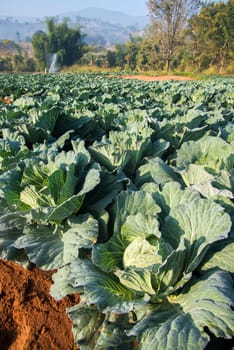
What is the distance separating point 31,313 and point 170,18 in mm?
47314

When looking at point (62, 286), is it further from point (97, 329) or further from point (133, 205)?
point (133, 205)

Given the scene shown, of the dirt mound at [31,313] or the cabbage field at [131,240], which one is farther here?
the dirt mound at [31,313]

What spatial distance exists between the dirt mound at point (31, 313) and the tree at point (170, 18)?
42.9 metres

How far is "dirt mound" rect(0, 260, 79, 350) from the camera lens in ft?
5.74

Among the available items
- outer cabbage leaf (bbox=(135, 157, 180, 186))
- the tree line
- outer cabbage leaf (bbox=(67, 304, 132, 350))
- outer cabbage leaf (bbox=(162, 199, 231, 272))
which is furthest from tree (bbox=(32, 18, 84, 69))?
outer cabbage leaf (bbox=(67, 304, 132, 350))

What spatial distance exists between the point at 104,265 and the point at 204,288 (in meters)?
0.49

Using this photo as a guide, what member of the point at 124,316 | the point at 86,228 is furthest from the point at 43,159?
the point at 124,316

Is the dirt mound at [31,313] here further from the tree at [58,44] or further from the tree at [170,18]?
the tree at [58,44]

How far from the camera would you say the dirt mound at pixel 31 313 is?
5.74ft

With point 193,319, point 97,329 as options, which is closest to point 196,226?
point 193,319

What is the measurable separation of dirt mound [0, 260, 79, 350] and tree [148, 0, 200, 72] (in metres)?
42.9

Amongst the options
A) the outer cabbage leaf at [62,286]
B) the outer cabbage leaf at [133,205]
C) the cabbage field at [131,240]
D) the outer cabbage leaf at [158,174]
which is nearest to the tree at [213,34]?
the outer cabbage leaf at [158,174]

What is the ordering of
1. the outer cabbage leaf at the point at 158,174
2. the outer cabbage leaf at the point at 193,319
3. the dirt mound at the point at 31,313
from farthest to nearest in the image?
the outer cabbage leaf at the point at 158,174 → the dirt mound at the point at 31,313 → the outer cabbage leaf at the point at 193,319

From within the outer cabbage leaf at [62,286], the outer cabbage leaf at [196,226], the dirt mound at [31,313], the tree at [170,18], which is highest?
the tree at [170,18]
